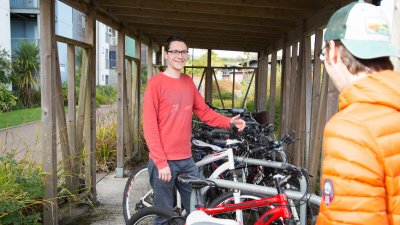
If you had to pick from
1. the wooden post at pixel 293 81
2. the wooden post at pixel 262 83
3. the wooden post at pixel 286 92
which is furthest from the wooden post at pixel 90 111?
the wooden post at pixel 262 83

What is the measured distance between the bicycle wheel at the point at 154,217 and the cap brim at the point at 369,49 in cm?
186

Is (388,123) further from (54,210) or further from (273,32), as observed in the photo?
(273,32)

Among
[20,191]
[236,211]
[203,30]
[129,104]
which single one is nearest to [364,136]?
[236,211]

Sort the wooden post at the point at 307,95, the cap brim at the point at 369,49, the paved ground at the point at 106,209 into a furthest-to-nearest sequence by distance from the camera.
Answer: the wooden post at the point at 307,95 → the paved ground at the point at 106,209 → the cap brim at the point at 369,49

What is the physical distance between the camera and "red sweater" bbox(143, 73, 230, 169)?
261 cm

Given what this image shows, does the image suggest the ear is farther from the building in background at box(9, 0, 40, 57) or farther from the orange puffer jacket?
the building in background at box(9, 0, 40, 57)

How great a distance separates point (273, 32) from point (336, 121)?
6096 millimetres

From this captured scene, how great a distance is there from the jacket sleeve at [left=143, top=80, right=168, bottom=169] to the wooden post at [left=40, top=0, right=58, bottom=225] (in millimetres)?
1368

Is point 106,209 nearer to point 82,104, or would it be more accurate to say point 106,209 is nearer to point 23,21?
point 82,104

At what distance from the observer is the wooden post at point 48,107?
11.4 ft

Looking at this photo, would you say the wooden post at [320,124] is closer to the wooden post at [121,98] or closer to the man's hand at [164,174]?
the man's hand at [164,174]

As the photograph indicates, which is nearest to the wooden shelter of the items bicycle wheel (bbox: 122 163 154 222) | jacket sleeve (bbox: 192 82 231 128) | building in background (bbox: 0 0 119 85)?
bicycle wheel (bbox: 122 163 154 222)

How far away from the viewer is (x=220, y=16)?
5.73 metres

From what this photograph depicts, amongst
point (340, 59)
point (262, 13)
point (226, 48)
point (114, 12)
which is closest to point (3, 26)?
point (226, 48)
